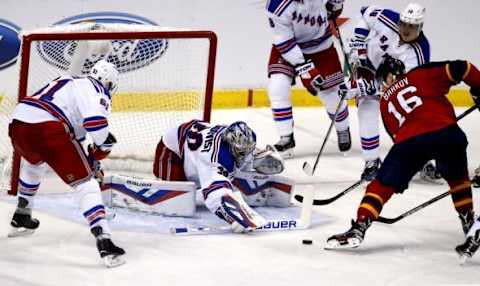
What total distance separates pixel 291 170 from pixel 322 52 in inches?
28.9

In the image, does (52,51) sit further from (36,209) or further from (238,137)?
(238,137)

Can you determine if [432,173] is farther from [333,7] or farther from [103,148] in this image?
[103,148]

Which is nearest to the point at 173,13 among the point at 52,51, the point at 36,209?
the point at 52,51

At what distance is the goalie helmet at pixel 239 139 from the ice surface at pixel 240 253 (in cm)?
36

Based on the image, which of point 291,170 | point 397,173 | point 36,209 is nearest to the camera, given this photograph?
point 397,173

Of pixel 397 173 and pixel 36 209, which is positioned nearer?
pixel 397 173

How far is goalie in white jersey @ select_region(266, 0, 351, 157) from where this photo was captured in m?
5.88

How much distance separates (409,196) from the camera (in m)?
5.41

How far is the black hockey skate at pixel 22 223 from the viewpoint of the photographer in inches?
175

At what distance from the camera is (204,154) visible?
182 inches

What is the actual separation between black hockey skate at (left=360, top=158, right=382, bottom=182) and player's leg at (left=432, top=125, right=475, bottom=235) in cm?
116

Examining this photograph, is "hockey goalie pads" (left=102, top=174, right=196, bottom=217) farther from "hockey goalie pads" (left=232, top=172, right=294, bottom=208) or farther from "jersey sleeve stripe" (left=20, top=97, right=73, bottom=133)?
"jersey sleeve stripe" (left=20, top=97, right=73, bottom=133)

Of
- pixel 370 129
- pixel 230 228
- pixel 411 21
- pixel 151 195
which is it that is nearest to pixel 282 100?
pixel 370 129

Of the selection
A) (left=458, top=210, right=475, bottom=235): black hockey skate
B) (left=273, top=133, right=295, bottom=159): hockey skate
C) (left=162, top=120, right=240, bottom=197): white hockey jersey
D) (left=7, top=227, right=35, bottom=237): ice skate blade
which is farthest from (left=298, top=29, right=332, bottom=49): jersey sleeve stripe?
(left=7, top=227, right=35, bottom=237): ice skate blade
